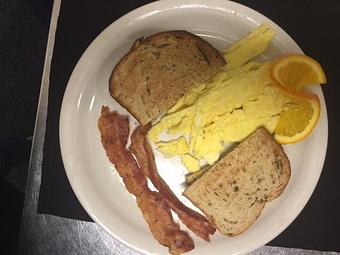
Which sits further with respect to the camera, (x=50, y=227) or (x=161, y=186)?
(x=50, y=227)

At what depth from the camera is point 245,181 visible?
112cm

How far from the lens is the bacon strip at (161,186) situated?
3.81ft

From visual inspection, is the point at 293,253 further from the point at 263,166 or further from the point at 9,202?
the point at 9,202

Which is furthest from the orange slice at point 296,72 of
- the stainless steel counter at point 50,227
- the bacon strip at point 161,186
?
the stainless steel counter at point 50,227

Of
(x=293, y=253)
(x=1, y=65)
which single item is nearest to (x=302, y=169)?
(x=293, y=253)

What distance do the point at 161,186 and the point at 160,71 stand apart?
284 mm

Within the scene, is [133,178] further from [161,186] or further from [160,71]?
[160,71]

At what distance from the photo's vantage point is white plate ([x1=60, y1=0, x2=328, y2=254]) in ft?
3.71

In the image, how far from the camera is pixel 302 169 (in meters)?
1.14

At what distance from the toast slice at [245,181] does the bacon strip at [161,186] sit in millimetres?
57

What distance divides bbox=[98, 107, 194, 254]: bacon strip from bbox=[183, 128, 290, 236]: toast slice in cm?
10

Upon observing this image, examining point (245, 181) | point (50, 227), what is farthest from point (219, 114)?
point (50, 227)

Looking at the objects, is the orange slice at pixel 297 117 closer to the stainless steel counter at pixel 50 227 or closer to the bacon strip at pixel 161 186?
the bacon strip at pixel 161 186

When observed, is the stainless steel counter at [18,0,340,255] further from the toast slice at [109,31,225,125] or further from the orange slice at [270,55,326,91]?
the orange slice at [270,55,326,91]
